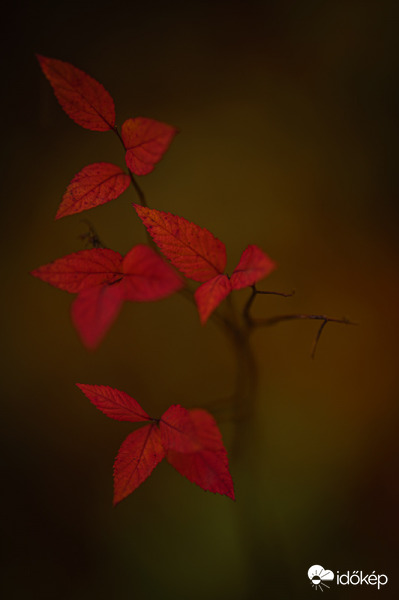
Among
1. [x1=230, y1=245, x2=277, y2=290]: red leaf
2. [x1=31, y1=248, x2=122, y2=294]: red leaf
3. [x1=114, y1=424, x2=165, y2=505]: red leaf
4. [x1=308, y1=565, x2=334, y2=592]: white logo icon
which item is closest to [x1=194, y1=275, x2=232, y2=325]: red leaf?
[x1=230, y1=245, x2=277, y2=290]: red leaf

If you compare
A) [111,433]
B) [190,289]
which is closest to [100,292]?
[190,289]

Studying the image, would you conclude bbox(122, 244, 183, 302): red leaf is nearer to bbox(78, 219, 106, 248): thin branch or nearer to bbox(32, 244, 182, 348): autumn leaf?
bbox(32, 244, 182, 348): autumn leaf

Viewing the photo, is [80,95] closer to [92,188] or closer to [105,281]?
[92,188]

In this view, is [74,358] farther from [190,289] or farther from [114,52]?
[114,52]

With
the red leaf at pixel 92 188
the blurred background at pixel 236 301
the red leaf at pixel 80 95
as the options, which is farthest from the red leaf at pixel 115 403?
the red leaf at pixel 80 95

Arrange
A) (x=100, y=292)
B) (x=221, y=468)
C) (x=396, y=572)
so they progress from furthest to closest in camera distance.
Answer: (x=396, y=572) → (x=221, y=468) → (x=100, y=292)

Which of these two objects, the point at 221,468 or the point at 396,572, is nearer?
the point at 221,468
